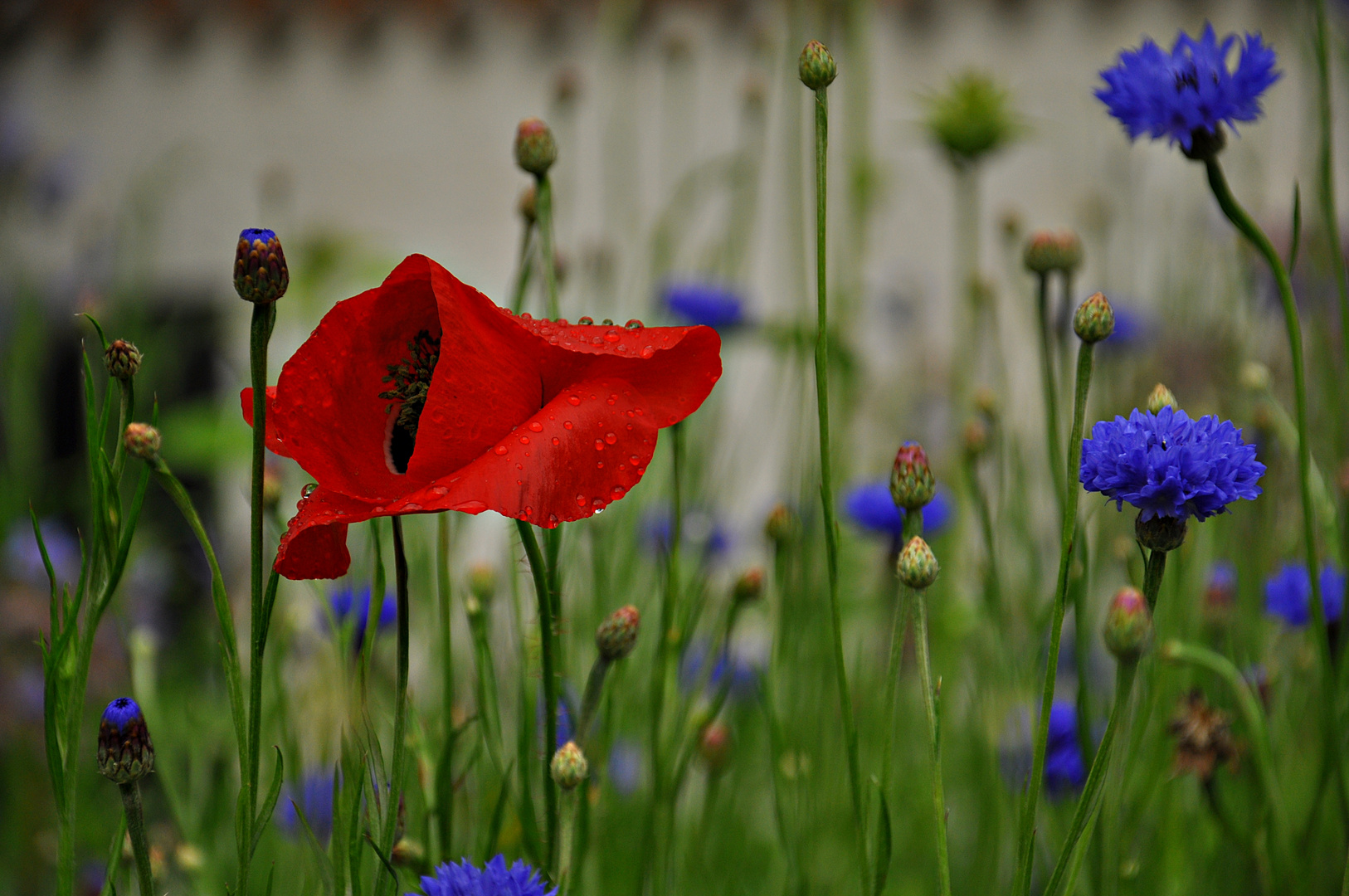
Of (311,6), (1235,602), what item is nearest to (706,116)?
(311,6)

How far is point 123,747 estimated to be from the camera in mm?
375

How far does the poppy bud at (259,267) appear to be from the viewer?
0.35 meters

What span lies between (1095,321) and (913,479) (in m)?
0.09

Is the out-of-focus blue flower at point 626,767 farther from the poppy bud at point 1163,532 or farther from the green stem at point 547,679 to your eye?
the poppy bud at point 1163,532

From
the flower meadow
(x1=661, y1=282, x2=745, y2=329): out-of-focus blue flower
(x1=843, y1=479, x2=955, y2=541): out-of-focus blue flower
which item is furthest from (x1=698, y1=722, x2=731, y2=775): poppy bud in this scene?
(x1=661, y1=282, x2=745, y2=329): out-of-focus blue flower

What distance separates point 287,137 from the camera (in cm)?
341

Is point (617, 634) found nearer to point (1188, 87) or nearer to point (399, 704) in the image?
point (399, 704)

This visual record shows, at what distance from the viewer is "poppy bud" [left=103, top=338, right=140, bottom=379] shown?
14.7 inches

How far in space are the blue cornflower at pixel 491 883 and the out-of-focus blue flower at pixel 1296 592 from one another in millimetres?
509

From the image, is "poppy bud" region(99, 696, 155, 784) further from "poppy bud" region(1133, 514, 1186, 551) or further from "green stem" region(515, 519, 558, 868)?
"poppy bud" region(1133, 514, 1186, 551)

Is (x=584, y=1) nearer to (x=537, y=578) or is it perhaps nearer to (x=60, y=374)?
(x=60, y=374)

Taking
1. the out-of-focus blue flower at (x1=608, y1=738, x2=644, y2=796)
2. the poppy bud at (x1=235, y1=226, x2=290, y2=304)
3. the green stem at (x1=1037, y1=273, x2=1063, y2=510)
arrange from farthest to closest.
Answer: the out-of-focus blue flower at (x1=608, y1=738, x2=644, y2=796), the green stem at (x1=1037, y1=273, x2=1063, y2=510), the poppy bud at (x1=235, y1=226, x2=290, y2=304)

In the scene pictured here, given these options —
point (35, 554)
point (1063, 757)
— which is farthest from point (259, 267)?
point (35, 554)

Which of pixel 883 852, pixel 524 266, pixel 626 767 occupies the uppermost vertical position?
pixel 524 266
